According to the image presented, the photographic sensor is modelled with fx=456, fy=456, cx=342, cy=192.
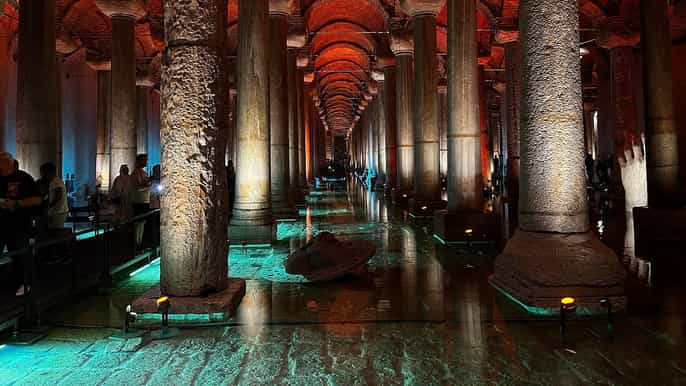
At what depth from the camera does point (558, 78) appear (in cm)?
497

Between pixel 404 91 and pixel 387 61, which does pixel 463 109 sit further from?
pixel 387 61

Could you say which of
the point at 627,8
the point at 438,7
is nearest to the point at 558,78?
the point at 438,7

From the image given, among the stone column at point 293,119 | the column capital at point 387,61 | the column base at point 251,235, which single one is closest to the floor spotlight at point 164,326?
the column base at point 251,235

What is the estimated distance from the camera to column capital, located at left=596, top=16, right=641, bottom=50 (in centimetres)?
1530

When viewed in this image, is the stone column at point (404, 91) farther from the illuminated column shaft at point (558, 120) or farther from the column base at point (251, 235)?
the illuminated column shaft at point (558, 120)

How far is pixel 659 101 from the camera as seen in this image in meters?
10.4

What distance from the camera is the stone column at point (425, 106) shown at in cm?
1215

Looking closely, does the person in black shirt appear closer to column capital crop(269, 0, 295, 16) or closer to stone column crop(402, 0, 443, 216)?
column capital crop(269, 0, 295, 16)

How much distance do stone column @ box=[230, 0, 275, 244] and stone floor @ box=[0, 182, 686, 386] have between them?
3.54 metres

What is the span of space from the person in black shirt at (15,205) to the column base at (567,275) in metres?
5.79

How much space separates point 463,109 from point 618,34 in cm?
1008

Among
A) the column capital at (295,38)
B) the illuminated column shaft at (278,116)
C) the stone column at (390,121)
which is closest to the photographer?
the illuminated column shaft at (278,116)

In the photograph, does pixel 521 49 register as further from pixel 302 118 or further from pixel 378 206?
pixel 302 118

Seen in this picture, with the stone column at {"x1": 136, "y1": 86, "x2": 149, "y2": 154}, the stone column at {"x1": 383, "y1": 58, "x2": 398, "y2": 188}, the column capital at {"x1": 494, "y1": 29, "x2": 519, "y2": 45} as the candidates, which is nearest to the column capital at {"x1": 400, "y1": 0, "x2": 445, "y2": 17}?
the column capital at {"x1": 494, "y1": 29, "x2": 519, "y2": 45}
